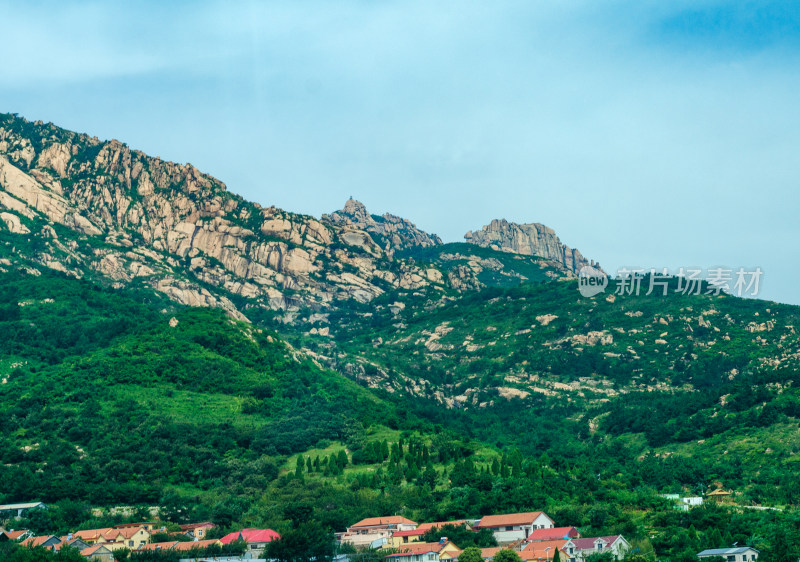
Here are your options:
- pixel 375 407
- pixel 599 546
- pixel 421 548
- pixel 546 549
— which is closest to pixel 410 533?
pixel 421 548

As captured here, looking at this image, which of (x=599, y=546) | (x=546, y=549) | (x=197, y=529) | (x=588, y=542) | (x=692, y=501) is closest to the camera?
(x=546, y=549)

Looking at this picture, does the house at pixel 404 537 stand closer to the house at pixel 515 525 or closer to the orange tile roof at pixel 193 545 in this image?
the house at pixel 515 525

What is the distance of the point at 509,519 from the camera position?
279ft

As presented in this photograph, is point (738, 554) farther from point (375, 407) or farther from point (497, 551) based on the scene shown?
point (375, 407)

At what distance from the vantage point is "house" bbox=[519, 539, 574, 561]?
2965 inches

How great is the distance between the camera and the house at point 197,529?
8744 centimetres

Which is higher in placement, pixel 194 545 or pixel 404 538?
pixel 404 538

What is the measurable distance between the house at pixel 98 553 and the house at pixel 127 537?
163 centimetres

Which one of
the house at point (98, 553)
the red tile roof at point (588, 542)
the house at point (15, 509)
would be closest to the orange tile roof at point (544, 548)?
the red tile roof at point (588, 542)

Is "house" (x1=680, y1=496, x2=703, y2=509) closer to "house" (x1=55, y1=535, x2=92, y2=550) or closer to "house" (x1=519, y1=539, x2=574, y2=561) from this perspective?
"house" (x1=519, y1=539, x2=574, y2=561)

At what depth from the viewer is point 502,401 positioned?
163000mm

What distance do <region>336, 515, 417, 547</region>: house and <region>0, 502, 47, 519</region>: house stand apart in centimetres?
2907

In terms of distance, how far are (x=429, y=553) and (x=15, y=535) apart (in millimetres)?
34809

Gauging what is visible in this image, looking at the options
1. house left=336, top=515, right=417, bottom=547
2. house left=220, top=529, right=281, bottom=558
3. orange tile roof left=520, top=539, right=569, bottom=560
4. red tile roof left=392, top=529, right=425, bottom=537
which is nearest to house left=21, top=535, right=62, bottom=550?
house left=220, top=529, right=281, bottom=558
